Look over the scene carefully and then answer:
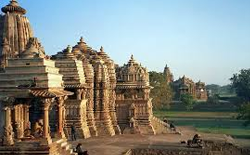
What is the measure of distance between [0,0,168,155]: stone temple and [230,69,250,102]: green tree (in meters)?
47.3

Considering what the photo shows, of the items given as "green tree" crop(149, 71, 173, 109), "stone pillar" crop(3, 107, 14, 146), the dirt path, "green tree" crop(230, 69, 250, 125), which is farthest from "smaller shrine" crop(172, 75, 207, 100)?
"stone pillar" crop(3, 107, 14, 146)

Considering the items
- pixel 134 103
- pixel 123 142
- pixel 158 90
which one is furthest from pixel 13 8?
pixel 158 90

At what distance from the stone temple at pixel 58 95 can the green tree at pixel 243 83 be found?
155ft

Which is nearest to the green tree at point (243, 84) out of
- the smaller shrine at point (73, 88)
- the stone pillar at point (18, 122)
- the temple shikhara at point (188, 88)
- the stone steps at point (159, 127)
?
the temple shikhara at point (188, 88)

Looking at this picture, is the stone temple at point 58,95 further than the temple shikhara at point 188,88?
No

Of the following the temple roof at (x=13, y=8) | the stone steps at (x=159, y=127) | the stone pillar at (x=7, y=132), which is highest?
the temple roof at (x=13, y=8)

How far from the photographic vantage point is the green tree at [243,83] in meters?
81.1

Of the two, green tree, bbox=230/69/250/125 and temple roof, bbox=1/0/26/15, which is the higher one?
temple roof, bbox=1/0/26/15

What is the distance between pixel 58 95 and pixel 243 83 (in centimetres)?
7184

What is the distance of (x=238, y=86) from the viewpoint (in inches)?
3381

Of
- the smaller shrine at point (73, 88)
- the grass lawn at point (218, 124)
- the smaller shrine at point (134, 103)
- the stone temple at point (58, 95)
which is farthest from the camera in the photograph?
the grass lawn at point (218, 124)

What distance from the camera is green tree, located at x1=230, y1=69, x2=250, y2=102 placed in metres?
81.1

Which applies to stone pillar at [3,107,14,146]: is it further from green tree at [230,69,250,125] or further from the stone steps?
green tree at [230,69,250,125]

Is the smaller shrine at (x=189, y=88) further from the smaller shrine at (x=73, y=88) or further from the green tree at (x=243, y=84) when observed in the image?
the smaller shrine at (x=73, y=88)
